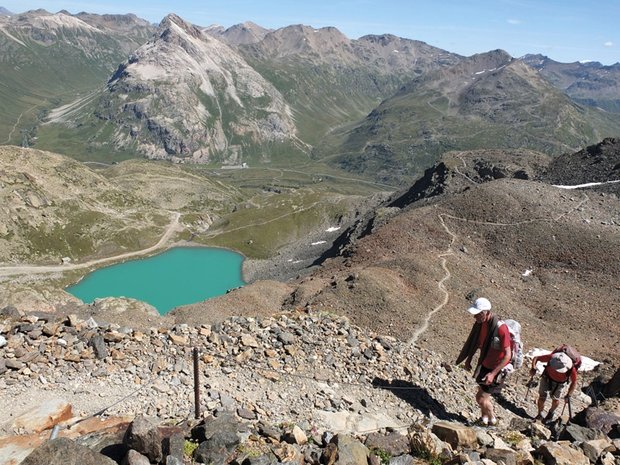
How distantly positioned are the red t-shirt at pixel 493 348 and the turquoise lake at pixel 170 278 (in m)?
99.7

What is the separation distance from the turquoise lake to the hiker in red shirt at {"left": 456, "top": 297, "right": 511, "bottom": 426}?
3901 inches

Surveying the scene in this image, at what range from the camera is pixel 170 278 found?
136750 millimetres

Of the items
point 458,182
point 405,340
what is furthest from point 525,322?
point 458,182

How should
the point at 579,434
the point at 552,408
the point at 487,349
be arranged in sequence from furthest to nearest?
the point at 552,408, the point at 487,349, the point at 579,434

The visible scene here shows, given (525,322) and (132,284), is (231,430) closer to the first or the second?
(525,322)

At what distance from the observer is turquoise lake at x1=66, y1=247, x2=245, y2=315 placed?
12175 centimetres

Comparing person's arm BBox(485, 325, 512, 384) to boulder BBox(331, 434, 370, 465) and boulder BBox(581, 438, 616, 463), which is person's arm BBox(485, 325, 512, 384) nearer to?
boulder BBox(581, 438, 616, 463)

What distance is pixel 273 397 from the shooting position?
66.8ft

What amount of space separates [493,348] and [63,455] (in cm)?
1464

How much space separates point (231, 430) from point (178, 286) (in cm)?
12086

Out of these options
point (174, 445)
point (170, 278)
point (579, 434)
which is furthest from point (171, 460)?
point (170, 278)

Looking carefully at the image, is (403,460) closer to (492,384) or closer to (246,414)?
(246,414)

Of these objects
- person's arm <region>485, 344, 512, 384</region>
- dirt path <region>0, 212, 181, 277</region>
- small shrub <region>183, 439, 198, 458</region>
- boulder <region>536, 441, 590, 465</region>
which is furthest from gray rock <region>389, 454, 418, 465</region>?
dirt path <region>0, 212, 181, 277</region>

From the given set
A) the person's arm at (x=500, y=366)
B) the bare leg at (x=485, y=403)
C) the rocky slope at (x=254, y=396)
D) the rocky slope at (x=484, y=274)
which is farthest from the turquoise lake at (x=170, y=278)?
the person's arm at (x=500, y=366)
